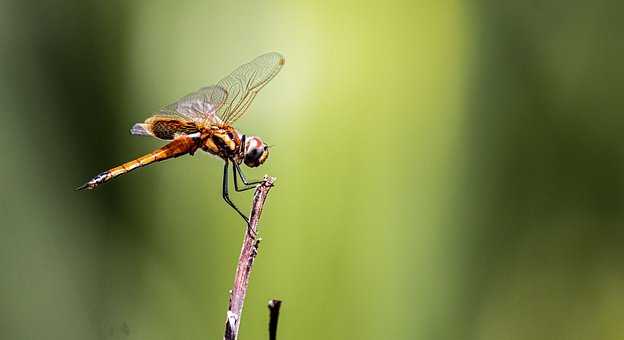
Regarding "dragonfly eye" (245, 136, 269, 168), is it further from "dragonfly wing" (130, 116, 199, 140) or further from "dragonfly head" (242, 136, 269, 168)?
"dragonfly wing" (130, 116, 199, 140)

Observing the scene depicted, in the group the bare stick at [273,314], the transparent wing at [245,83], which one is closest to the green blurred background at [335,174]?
the transparent wing at [245,83]

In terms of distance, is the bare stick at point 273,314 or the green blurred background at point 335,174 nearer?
the bare stick at point 273,314

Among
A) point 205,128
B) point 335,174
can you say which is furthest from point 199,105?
point 335,174

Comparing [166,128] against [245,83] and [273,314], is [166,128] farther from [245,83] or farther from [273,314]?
[273,314]

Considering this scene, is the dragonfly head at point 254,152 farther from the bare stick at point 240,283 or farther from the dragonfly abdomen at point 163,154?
the bare stick at point 240,283


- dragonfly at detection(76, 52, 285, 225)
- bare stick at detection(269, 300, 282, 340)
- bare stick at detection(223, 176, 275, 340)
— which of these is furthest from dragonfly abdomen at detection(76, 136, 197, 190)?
bare stick at detection(269, 300, 282, 340)

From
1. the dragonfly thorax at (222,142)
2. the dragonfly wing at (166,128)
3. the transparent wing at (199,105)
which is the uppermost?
the transparent wing at (199,105)

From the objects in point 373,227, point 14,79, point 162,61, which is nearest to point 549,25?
point 373,227
